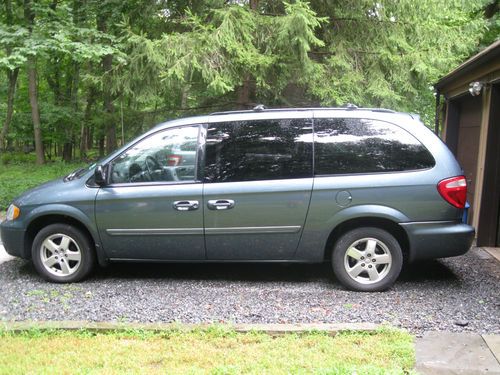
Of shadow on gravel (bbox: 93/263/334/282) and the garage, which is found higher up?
the garage

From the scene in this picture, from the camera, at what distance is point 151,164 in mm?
5094

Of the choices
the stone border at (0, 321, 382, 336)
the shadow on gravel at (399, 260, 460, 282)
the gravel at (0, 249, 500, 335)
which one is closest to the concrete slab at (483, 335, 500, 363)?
the gravel at (0, 249, 500, 335)

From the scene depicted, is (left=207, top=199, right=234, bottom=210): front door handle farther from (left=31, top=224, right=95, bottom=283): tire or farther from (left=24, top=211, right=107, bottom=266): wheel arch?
(left=31, top=224, right=95, bottom=283): tire

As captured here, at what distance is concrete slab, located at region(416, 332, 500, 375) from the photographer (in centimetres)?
321

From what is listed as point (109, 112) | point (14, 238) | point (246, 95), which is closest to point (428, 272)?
point (14, 238)

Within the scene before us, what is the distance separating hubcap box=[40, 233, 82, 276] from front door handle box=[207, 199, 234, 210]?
153 cm

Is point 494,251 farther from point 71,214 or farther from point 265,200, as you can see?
point 71,214

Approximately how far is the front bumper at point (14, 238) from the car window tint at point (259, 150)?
216 centimetres

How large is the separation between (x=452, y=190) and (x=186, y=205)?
2645 millimetres

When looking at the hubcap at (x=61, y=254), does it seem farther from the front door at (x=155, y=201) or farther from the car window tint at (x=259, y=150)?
the car window tint at (x=259, y=150)

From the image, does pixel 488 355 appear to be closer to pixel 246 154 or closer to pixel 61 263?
pixel 246 154

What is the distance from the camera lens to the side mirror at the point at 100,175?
5020 mm

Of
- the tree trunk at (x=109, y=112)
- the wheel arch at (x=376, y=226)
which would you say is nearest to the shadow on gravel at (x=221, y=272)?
the wheel arch at (x=376, y=226)

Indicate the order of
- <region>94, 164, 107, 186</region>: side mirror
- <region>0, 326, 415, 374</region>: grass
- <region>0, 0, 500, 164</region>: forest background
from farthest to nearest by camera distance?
<region>0, 0, 500, 164</region>: forest background → <region>94, 164, 107, 186</region>: side mirror → <region>0, 326, 415, 374</region>: grass
